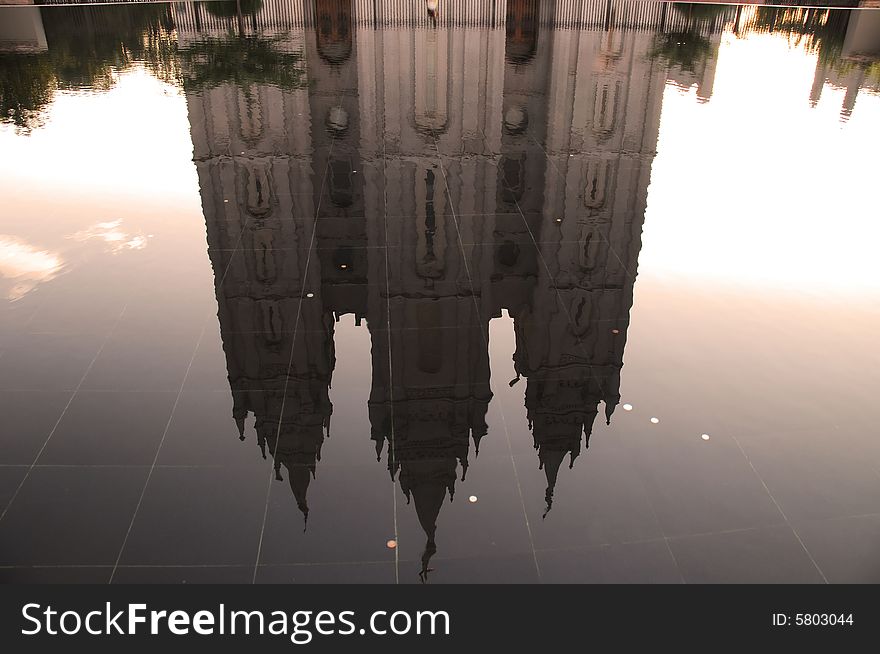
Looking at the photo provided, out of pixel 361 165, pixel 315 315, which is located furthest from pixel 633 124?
pixel 315 315

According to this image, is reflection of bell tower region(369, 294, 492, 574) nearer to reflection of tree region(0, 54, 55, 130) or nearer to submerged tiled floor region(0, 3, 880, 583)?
submerged tiled floor region(0, 3, 880, 583)

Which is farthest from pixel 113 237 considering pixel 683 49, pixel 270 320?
pixel 683 49

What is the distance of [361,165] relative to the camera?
14797 millimetres

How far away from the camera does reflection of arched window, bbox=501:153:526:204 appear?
1321cm

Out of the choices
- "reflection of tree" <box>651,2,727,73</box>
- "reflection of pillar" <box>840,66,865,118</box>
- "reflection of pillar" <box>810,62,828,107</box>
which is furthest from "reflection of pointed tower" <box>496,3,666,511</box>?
"reflection of pillar" <box>840,66,865,118</box>

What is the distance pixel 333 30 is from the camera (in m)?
37.7

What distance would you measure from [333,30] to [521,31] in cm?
Answer: 1063

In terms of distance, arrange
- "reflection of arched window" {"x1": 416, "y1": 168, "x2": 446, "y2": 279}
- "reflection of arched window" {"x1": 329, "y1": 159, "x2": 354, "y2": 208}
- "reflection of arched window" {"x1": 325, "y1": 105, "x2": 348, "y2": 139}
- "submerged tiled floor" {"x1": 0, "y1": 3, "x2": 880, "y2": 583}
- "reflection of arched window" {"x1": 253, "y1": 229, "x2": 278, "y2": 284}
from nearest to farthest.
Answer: "submerged tiled floor" {"x1": 0, "y1": 3, "x2": 880, "y2": 583} < "reflection of arched window" {"x1": 253, "y1": 229, "x2": 278, "y2": 284} < "reflection of arched window" {"x1": 416, "y1": 168, "x2": 446, "y2": 279} < "reflection of arched window" {"x1": 329, "y1": 159, "x2": 354, "y2": 208} < "reflection of arched window" {"x1": 325, "y1": 105, "x2": 348, "y2": 139}

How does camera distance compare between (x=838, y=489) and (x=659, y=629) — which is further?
(x=838, y=489)

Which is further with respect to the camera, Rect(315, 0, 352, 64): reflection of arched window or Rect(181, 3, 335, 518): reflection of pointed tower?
Rect(315, 0, 352, 64): reflection of arched window

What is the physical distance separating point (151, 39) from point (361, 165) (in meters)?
23.3

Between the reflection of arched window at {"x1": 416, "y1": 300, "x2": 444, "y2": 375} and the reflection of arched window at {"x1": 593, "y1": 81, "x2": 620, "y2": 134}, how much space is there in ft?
35.7

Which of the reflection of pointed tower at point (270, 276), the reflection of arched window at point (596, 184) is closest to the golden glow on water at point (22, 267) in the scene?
the reflection of pointed tower at point (270, 276)

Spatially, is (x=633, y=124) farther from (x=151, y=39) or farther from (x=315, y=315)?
(x=151, y=39)
